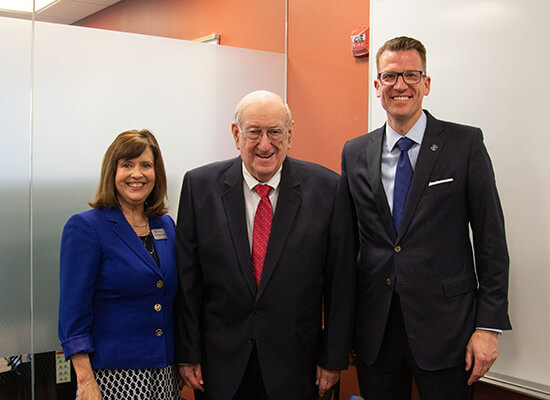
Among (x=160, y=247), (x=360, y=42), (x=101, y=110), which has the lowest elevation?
(x=160, y=247)

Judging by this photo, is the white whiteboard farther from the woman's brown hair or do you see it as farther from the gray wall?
the gray wall

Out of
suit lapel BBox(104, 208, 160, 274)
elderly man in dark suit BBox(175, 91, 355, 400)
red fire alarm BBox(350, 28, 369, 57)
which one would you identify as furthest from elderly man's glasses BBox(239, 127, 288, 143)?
red fire alarm BBox(350, 28, 369, 57)

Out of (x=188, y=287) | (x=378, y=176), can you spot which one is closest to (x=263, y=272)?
(x=188, y=287)

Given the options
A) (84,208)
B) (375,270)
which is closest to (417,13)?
(375,270)

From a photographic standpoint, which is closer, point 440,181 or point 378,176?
point 440,181

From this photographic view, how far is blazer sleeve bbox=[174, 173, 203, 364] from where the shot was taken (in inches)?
74.7

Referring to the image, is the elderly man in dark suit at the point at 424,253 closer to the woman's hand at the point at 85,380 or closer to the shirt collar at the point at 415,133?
the shirt collar at the point at 415,133

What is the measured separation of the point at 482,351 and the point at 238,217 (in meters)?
0.93

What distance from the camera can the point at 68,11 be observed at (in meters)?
2.65

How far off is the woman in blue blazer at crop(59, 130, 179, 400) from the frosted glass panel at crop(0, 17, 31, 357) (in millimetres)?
738

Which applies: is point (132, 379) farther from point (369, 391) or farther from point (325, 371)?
point (369, 391)

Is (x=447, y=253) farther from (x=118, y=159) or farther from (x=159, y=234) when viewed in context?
(x=118, y=159)

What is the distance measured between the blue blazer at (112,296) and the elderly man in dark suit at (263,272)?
0.09 metres

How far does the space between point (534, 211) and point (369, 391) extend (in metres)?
0.92
